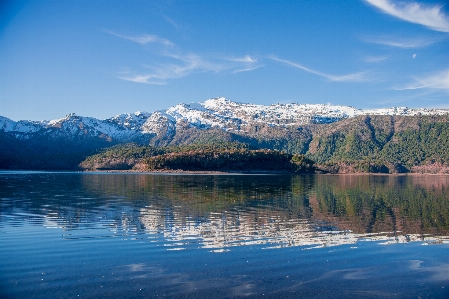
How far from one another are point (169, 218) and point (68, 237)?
10606 millimetres

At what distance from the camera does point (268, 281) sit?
18219 millimetres

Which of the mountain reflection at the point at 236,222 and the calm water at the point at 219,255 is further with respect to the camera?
the mountain reflection at the point at 236,222

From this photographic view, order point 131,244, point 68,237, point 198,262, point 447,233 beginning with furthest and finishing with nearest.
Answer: point 447,233
point 68,237
point 131,244
point 198,262

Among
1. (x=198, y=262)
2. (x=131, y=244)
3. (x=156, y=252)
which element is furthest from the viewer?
(x=131, y=244)

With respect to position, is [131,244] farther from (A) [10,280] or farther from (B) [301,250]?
(B) [301,250]

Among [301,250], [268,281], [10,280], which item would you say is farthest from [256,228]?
[10,280]

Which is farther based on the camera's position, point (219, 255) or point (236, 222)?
point (236, 222)

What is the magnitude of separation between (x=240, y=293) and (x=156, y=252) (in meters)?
7.90

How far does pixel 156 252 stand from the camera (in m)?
22.9

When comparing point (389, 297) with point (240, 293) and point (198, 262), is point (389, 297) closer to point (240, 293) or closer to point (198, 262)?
point (240, 293)

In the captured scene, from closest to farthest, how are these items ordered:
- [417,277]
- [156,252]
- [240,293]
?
[240,293] < [417,277] < [156,252]

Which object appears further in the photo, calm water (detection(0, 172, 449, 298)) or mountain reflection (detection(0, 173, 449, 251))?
mountain reflection (detection(0, 173, 449, 251))

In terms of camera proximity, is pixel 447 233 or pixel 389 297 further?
pixel 447 233

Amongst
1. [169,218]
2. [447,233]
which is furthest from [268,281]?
[447,233]
